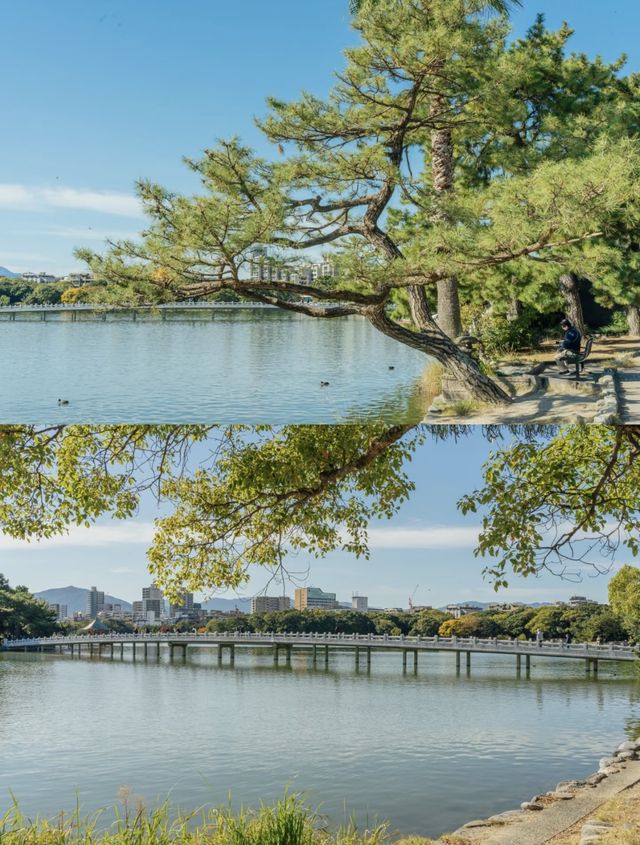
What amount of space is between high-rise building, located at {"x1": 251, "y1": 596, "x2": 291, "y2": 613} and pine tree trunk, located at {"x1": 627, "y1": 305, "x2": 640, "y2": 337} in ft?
17.7

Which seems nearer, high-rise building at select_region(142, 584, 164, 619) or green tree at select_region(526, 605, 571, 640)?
green tree at select_region(526, 605, 571, 640)

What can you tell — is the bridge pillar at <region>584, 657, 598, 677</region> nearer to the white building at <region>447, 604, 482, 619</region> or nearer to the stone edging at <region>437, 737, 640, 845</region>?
the stone edging at <region>437, 737, 640, 845</region>

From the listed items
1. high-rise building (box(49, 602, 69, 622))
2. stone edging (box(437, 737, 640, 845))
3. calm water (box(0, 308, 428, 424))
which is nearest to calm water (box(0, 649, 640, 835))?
stone edging (box(437, 737, 640, 845))

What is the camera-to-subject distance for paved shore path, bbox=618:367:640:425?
252 inches

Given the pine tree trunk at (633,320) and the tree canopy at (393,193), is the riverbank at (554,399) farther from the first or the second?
the pine tree trunk at (633,320)

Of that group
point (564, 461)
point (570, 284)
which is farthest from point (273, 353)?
point (564, 461)

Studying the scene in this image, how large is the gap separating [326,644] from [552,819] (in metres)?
3.76

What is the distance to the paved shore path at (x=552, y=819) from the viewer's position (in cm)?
553

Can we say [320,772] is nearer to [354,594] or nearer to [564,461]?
[354,594]

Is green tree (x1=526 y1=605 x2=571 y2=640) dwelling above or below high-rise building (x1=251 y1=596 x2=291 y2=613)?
below

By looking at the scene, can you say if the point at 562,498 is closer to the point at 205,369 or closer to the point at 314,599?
the point at 314,599

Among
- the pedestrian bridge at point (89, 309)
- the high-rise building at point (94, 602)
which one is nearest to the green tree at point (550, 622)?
the high-rise building at point (94, 602)

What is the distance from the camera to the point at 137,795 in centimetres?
853

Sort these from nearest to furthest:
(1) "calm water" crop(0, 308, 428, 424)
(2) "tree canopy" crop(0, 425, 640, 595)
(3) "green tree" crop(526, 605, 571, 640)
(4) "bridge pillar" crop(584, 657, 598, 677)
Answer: (2) "tree canopy" crop(0, 425, 640, 595) → (3) "green tree" crop(526, 605, 571, 640) → (1) "calm water" crop(0, 308, 428, 424) → (4) "bridge pillar" crop(584, 657, 598, 677)
